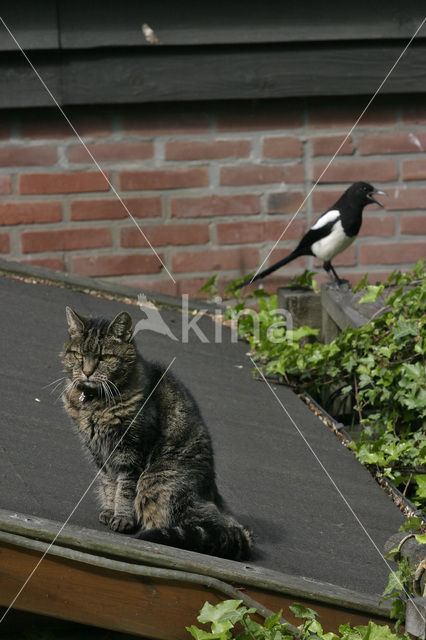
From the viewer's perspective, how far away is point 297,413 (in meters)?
3.27

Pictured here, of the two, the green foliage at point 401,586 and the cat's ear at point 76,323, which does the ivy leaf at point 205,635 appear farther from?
the cat's ear at point 76,323

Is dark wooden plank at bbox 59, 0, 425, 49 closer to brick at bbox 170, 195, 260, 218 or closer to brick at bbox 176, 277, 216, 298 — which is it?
brick at bbox 170, 195, 260, 218

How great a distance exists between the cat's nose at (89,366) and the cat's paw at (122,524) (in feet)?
1.27

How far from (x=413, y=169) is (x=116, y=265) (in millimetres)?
1782

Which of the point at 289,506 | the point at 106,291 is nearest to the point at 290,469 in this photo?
the point at 289,506

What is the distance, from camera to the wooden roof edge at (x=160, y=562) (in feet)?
5.88

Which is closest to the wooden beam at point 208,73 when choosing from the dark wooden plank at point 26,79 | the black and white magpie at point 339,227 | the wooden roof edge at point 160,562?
the dark wooden plank at point 26,79

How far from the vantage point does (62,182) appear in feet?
16.0

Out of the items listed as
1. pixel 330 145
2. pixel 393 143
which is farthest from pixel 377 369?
pixel 393 143

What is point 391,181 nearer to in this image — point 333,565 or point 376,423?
point 376,423

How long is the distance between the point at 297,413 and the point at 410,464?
49 cm

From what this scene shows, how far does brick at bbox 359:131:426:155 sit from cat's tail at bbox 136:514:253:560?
342cm

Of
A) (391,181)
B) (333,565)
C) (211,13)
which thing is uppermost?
(211,13)

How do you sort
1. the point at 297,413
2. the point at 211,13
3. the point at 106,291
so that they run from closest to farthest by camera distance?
1. the point at 297,413
2. the point at 106,291
3. the point at 211,13
